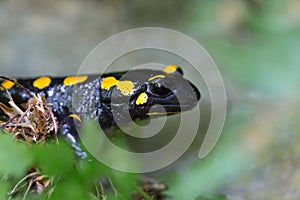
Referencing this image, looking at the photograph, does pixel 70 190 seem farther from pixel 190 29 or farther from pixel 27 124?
pixel 190 29

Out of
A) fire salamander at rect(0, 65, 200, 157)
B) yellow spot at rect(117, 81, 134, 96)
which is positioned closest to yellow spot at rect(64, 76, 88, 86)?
fire salamander at rect(0, 65, 200, 157)

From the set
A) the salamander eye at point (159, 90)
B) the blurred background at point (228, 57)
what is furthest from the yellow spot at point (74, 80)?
the blurred background at point (228, 57)

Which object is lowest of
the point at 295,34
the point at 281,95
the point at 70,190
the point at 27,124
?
the point at 70,190

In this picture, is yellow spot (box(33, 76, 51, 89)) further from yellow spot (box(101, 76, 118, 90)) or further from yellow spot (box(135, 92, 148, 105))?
yellow spot (box(135, 92, 148, 105))

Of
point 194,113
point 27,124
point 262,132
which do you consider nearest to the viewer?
point 27,124

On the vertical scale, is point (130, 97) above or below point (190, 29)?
below

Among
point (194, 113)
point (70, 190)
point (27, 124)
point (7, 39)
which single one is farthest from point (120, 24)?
point (70, 190)

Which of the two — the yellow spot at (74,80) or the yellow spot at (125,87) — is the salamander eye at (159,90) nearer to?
the yellow spot at (125,87)

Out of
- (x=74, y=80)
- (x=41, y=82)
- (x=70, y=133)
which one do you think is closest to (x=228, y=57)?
(x=74, y=80)
